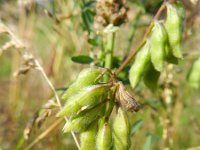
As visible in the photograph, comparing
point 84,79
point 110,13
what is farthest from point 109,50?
point 84,79

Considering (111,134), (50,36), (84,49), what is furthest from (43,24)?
(111,134)

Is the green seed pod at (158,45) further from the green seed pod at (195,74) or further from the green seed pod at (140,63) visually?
the green seed pod at (195,74)

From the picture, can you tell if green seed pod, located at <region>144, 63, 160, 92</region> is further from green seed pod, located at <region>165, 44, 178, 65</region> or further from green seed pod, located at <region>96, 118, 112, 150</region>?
green seed pod, located at <region>96, 118, 112, 150</region>

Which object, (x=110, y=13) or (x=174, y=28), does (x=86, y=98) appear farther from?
(x=110, y=13)

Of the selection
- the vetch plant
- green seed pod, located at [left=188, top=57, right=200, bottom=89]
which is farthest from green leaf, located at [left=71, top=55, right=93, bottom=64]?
green seed pod, located at [left=188, top=57, right=200, bottom=89]

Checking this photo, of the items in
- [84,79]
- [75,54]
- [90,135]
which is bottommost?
[75,54]
